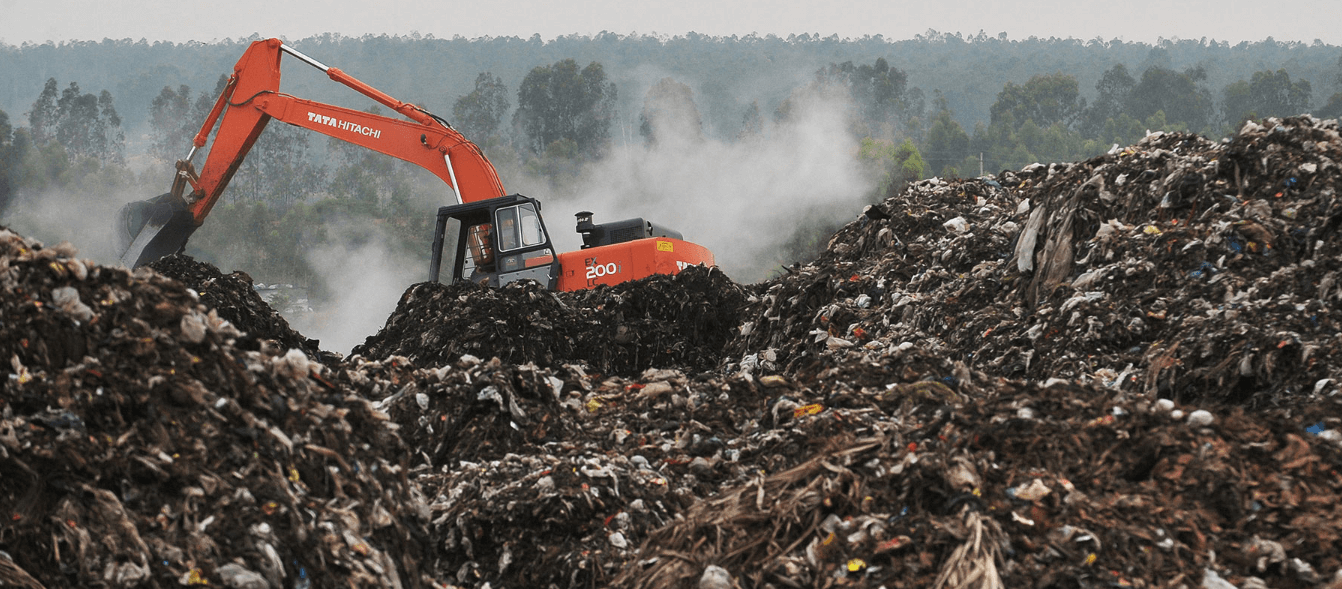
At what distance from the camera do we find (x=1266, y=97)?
80.4m

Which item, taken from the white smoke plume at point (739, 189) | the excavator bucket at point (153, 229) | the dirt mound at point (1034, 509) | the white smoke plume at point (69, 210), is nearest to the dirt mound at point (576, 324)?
the excavator bucket at point (153, 229)

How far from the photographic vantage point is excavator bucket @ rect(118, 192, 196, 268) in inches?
467

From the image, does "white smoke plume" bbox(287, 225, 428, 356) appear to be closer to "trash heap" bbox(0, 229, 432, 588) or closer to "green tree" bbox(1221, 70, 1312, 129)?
"trash heap" bbox(0, 229, 432, 588)

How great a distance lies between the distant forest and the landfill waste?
50981mm

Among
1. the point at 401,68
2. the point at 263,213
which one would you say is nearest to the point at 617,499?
the point at 263,213

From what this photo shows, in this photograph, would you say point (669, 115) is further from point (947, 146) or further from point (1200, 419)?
point (1200, 419)

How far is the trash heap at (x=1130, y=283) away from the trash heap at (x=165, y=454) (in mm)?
2747

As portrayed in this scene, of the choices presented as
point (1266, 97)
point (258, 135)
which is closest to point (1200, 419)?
point (258, 135)

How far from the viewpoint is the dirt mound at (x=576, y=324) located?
28.6 feet

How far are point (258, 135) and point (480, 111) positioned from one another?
260 ft

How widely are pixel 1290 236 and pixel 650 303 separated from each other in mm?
5125

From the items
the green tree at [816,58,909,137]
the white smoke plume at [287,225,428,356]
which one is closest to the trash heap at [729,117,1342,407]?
the white smoke plume at [287,225,428,356]

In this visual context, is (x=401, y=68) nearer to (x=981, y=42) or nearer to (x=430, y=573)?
(x=981, y=42)

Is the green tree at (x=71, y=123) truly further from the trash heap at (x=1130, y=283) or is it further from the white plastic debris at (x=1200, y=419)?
the white plastic debris at (x=1200, y=419)
